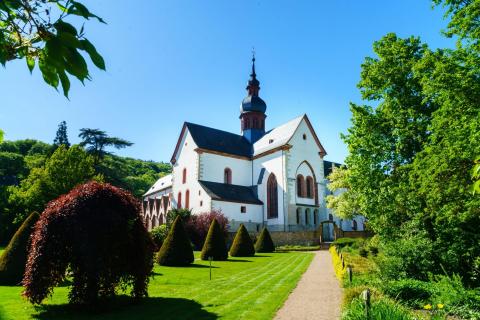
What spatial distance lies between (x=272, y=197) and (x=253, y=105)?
15.9m

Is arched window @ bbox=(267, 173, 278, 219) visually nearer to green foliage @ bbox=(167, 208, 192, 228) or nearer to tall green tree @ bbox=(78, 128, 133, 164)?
green foliage @ bbox=(167, 208, 192, 228)

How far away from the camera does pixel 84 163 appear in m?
44.6

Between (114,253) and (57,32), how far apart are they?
9639mm

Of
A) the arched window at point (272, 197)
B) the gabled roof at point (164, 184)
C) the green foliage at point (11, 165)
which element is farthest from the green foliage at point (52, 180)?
the arched window at point (272, 197)

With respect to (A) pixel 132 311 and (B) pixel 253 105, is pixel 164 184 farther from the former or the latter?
(A) pixel 132 311

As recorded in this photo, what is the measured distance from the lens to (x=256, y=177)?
48688 millimetres

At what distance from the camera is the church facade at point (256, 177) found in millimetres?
43344

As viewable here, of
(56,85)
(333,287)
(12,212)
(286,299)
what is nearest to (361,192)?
(333,287)

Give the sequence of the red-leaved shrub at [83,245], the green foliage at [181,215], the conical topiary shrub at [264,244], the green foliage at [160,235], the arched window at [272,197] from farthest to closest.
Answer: the arched window at [272,197] → the green foliage at [181,215] → the conical topiary shrub at [264,244] → the green foliage at [160,235] → the red-leaved shrub at [83,245]

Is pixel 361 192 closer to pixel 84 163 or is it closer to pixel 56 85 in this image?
pixel 56 85

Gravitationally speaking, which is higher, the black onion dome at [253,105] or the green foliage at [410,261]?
the black onion dome at [253,105]

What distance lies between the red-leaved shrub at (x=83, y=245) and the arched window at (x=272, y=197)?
3449 cm

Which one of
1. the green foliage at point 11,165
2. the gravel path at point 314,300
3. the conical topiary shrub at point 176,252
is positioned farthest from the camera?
the green foliage at point 11,165

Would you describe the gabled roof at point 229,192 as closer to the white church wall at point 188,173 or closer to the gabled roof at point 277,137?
the white church wall at point 188,173
